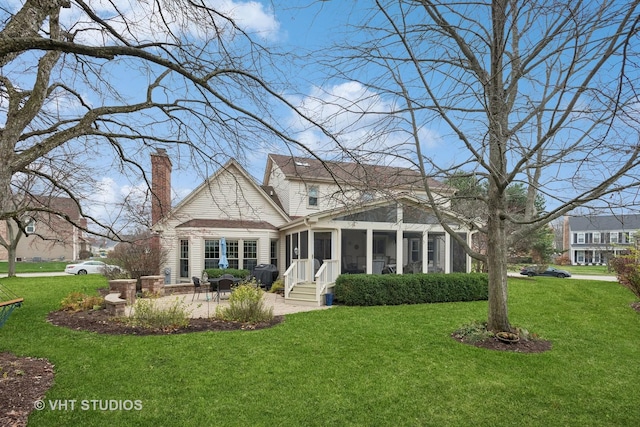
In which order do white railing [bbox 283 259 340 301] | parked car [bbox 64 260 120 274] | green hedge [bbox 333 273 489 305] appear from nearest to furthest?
1. green hedge [bbox 333 273 489 305]
2. white railing [bbox 283 259 340 301]
3. parked car [bbox 64 260 120 274]

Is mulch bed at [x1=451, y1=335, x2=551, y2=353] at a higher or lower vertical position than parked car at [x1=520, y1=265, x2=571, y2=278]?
higher

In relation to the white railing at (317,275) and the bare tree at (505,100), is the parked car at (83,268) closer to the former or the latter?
the white railing at (317,275)

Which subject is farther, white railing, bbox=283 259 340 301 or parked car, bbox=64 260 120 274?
parked car, bbox=64 260 120 274

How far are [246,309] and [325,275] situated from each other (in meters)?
4.41

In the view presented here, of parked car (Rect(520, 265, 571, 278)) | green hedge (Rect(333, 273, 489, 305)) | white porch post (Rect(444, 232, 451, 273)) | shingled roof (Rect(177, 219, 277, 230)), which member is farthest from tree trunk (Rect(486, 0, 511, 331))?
parked car (Rect(520, 265, 571, 278))

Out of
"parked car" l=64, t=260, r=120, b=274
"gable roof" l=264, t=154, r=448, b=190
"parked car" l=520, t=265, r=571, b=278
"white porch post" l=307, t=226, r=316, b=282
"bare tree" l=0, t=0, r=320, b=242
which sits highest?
"bare tree" l=0, t=0, r=320, b=242

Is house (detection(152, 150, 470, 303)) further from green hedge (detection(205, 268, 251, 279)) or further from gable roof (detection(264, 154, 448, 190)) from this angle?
gable roof (detection(264, 154, 448, 190))

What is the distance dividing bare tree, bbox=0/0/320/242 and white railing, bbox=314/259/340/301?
293 inches

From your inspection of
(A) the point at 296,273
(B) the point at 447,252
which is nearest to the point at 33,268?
(A) the point at 296,273

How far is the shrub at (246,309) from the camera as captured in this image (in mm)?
8828

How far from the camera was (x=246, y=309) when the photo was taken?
888 centimetres

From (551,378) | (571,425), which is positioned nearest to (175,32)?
(571,425)

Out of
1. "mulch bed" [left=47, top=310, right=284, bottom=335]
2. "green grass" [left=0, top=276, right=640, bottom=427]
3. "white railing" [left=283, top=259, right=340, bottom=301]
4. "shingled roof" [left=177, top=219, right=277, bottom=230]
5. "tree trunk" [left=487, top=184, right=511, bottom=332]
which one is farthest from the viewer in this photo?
"shingled roof" [left=177, top=219, right=277, bottom=230]

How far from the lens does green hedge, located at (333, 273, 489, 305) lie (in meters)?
12.1
